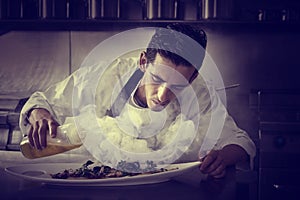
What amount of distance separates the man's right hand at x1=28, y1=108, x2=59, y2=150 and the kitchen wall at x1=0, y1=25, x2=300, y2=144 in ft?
0.64

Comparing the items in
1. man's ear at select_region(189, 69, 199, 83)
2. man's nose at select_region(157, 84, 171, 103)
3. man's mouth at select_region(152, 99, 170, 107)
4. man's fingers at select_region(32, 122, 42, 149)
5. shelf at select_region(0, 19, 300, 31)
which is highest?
shelf at select_region(0, 19, 300, 31)

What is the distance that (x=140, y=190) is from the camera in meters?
0.71

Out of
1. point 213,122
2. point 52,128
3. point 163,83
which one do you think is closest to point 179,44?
point 163,83

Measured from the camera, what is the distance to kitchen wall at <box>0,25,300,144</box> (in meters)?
1.19

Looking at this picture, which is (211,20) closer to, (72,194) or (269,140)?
(269,140)

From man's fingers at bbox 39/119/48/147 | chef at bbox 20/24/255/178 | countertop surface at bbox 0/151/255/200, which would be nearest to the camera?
countertop surface at bbox 0/151/255/200

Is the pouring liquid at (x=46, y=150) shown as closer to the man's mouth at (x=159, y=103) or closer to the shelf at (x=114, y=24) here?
the man's mouth at (x=159, y=103)

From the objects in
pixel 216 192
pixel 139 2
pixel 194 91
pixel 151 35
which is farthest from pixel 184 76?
pixel 216 192

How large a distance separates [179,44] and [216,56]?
229 millimetres

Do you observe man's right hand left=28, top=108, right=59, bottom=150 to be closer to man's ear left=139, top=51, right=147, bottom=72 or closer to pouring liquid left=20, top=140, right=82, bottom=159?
pouring liquid left=20, top=140, right=82, bottom=159

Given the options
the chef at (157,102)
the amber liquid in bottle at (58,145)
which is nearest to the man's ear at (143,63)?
the chef at (157,102)

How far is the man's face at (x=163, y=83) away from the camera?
103cm

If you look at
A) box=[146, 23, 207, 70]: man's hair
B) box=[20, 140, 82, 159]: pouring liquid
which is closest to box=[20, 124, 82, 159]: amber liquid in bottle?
box=[20, 140, 82, 159]: pouring liquid

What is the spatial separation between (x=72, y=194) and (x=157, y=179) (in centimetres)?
14
